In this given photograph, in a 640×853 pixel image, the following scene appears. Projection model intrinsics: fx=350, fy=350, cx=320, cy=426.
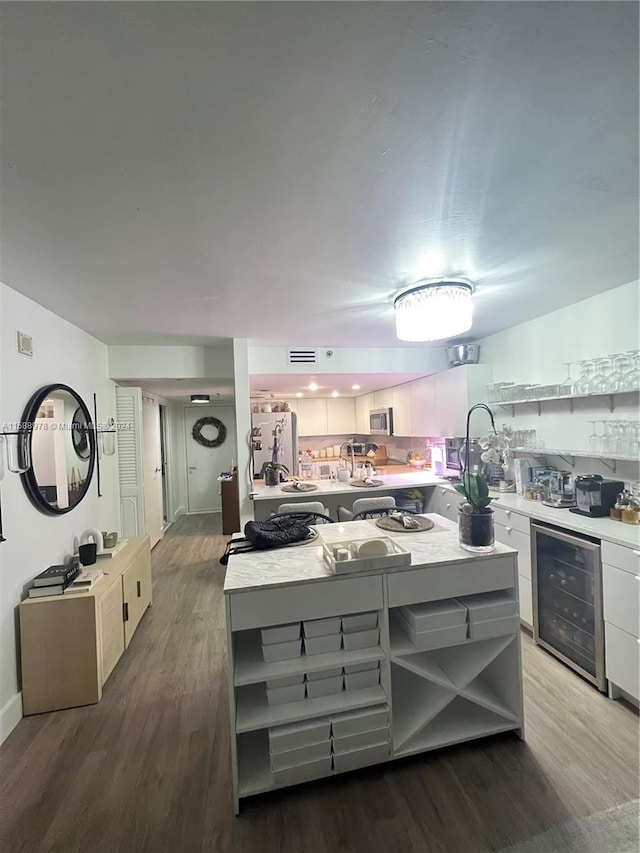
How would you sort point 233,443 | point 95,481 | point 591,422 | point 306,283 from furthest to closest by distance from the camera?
point 233,443 → point 95,481 → point 591,422 → point 306,283

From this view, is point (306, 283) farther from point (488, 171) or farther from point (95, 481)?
point (95, 481)

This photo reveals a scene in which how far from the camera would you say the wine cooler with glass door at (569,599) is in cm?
209

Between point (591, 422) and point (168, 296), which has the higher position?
point (168, 296)

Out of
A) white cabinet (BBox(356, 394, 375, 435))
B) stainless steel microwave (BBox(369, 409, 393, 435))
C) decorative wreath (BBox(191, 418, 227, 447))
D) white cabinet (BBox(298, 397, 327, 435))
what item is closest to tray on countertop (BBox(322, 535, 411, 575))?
stainless steel microwave (BBox(369, 409, 393, 435))

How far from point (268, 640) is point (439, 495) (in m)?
2.76

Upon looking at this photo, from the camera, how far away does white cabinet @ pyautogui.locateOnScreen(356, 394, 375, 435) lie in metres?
5.88

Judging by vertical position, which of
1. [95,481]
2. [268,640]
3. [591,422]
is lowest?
[268,640]

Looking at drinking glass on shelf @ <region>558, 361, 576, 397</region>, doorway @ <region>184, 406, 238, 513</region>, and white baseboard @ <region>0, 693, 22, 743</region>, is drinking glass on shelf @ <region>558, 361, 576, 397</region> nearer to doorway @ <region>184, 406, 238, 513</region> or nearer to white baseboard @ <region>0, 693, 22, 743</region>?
white baseboard @ <region>0, 693, 22, 743</region>

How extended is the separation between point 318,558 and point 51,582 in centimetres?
171

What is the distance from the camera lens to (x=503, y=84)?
908mm

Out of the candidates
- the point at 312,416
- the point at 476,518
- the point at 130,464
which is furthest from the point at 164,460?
the point at 476,518

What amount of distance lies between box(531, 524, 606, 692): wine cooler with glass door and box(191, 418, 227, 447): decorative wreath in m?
5.40

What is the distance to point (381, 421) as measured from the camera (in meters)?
5.31

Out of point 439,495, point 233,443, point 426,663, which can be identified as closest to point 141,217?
point 426,663
